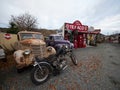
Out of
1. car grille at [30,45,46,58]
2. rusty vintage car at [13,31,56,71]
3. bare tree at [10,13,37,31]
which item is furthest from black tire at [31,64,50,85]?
bare tree at [10,13,37,31]

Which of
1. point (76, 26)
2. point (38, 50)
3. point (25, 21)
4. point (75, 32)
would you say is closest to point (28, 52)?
point (38, 50)

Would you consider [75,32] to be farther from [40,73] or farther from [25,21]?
[25,21]

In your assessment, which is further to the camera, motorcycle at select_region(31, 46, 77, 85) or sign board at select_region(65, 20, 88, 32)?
sign board at select_region(65, 20, 88, 32)

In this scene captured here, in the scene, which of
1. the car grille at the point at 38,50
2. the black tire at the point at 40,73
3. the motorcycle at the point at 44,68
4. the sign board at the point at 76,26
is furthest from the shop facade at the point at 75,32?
the black tire at the point at 40,73

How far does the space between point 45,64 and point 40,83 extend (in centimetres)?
75

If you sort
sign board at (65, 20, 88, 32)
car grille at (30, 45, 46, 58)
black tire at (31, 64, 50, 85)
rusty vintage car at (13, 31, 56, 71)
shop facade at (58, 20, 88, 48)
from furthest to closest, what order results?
1. shop facade at (58, 20, 88, 48)
2. sign board at (65, 20, 88, 32)
3. car grille at (30, 45, 46, 58)
4. rusty vintage car at (13, 31, 56, 71)
5. black tire at (31, 64, 50, 85)

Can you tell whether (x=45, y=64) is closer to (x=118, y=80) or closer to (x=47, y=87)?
(x=47, y=87)

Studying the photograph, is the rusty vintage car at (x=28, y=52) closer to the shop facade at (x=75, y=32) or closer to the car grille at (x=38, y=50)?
the car grille at (x=38, y=50)

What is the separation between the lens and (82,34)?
42.5 ft

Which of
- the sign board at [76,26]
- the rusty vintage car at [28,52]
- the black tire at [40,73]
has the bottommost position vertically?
the black tire at [40,73]

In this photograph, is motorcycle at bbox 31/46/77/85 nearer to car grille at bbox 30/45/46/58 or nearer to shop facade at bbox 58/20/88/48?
car grille at bbox 30/45/46/58

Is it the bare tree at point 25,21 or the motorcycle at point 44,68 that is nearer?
the motorcycle at point 44,68

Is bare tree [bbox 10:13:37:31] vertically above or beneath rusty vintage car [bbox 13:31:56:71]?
above

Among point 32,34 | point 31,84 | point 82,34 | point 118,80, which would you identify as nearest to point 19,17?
point 82,34
